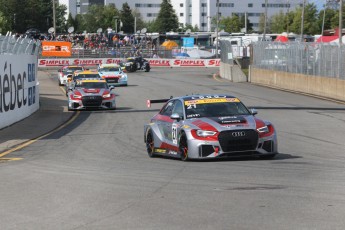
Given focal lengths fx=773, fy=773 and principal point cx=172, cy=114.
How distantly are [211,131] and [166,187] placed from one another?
3572 millimetres

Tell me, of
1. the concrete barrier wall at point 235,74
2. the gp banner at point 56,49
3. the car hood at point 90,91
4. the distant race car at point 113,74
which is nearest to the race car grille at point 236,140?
the car hood at point 90,91

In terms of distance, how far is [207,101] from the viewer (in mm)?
16438

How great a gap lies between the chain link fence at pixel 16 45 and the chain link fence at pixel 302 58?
15463 millimetres

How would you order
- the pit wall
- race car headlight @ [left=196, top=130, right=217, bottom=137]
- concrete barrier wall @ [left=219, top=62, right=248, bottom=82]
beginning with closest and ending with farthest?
race car headlight @ [left=196, top=130, right=217, bottom=137] < the pit wall < concrete barrier wall @ [left=219, top=62, right=248, bottom=82]

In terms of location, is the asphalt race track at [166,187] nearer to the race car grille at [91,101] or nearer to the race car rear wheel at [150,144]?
the race car rear wheel at [150,144]

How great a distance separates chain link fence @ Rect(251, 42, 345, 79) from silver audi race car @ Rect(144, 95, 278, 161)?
2400 cm

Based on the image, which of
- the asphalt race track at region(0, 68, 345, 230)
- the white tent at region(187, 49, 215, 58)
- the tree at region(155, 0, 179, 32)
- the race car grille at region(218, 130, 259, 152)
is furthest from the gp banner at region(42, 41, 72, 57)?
the tree at region(155, 0, 179, 32)

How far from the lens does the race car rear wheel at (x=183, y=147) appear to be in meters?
15.5

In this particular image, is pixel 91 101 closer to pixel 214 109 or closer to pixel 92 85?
pixel 92 85

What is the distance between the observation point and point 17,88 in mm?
28891

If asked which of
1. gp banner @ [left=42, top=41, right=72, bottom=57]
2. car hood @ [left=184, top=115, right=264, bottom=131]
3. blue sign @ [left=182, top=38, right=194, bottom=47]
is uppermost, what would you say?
blue sign @ [left=182, top=38, right=194, bottom=47]

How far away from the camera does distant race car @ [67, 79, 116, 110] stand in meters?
33.9

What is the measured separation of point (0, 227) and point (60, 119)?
22.0m

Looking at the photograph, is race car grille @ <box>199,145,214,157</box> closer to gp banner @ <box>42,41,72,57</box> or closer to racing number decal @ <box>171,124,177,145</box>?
racing number decal @ <box>171,124,177,145</box>
